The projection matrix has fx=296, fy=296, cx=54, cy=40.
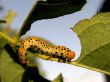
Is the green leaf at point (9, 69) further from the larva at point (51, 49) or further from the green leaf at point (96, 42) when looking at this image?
the green leaf at point (96, 42)

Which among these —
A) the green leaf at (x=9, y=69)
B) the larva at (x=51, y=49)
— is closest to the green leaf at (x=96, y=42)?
the larva at (x=51, y=49)

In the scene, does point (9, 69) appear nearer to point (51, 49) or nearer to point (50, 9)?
point (51, 49)

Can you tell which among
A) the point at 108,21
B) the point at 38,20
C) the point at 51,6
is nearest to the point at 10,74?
the point at 38,20

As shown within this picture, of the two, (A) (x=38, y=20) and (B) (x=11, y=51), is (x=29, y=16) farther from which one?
(B) (x=11, y=51)

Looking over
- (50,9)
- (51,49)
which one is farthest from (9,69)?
(50,9)

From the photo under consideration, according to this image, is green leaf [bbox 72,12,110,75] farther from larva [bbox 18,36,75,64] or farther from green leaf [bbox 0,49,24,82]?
green leaf [bbox 0,49,24,82]

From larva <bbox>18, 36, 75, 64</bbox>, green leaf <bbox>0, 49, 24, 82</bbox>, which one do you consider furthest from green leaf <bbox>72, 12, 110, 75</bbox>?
green leaf <bbox>0, 49, 24, 82</bbox>

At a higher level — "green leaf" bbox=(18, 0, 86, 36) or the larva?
"green leaf" bbox=(18, 0, 86, 36)
